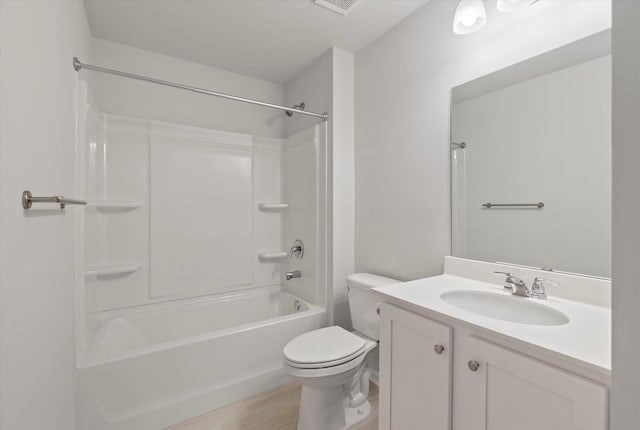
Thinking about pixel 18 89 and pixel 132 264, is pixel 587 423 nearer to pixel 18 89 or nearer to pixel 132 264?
pixel 18 89

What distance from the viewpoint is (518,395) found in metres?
0.76

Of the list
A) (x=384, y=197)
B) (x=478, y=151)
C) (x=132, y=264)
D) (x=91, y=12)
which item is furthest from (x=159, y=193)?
(x=478, y=151)

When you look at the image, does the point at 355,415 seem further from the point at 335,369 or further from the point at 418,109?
the point at 418,109

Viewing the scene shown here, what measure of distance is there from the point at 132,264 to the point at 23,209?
1.46 m

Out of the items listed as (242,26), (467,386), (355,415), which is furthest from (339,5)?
(355,415)

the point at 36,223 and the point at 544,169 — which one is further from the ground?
the point at 544,169

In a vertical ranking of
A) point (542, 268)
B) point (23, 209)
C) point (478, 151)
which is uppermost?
point (478, 151)

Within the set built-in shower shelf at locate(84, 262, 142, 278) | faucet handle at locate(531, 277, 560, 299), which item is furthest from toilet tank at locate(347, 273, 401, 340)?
built-in shower shelf at locate(84, 262, 142, 278)

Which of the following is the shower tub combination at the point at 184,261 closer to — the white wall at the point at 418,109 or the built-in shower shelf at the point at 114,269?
the built-in shower shelf at the point at 114,269

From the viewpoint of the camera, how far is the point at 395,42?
6.09 ft

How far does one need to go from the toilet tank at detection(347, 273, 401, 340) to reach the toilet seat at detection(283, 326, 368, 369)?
0.17 metres

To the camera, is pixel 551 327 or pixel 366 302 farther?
pixel 366 302

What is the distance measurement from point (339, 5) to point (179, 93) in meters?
1.48
